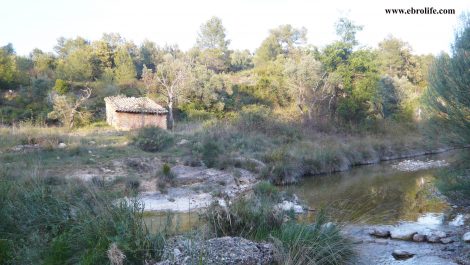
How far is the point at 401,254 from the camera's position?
8.09m

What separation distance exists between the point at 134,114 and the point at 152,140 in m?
10.8

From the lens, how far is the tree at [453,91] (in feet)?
37.8

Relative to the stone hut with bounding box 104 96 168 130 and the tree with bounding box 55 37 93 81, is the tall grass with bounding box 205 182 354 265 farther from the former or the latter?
the tree with bounding box 55 37 93 81

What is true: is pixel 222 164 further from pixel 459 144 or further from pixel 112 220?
pixel 112 220

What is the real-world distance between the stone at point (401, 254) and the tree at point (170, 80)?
29862mm

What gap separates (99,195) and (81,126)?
29.5 metres

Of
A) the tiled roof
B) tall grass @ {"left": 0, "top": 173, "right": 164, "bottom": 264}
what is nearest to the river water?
tall grass @ {"left": 0, "top": 173, "right": 164, "bottom": 264}

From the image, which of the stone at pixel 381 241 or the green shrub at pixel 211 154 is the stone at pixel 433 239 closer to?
the stone at pixel 381 241

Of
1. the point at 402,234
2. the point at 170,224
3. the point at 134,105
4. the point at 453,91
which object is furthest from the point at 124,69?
the point at 170,224

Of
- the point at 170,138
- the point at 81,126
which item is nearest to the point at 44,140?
the point at 170,138

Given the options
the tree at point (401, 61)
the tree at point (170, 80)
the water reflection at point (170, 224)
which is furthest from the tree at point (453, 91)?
the tree at point (401, 61)

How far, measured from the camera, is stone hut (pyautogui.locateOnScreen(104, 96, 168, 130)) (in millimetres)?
31797

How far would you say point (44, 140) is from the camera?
20.1 meters

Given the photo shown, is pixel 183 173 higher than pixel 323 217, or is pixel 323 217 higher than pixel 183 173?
pixel 323 217
